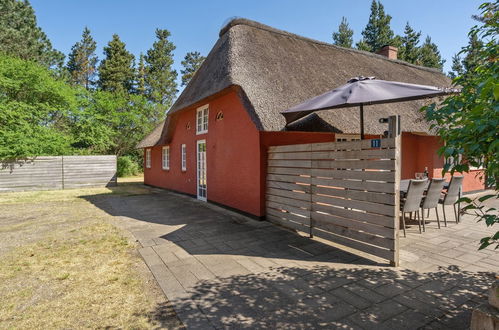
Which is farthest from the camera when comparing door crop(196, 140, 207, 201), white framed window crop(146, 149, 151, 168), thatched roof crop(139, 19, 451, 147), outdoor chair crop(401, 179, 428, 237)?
white framed window crop(146, 149, 151, 168)

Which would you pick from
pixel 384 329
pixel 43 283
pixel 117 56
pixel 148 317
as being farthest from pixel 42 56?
pixel 384 329

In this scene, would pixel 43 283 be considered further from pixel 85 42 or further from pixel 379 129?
pixel 85 42

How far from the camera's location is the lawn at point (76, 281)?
2.52 m

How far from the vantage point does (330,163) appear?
4418 mm

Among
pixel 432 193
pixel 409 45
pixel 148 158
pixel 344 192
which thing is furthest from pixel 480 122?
pixel 409 45

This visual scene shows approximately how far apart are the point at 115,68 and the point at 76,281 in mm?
28222

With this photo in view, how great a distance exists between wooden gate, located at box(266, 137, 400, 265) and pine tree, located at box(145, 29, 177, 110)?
88.5 feet

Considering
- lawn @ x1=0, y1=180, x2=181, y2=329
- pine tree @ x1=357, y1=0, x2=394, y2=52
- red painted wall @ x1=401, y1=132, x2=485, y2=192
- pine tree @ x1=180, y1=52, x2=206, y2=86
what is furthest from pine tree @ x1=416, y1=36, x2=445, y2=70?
lawn @ x1=0, y1=180, x2=181, y2=329

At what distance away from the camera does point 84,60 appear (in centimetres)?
2967

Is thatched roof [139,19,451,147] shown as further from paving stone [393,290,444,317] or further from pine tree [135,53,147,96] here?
pine tree [135,53,147,96]

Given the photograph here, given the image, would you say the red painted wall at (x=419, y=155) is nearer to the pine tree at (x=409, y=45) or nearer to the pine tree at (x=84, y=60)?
the pine tree at (x=409, y=45)

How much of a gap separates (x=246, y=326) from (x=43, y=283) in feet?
8.68

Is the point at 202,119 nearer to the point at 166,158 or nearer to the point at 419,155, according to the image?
the point at 166,158

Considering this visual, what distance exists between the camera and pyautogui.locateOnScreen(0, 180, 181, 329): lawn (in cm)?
252
